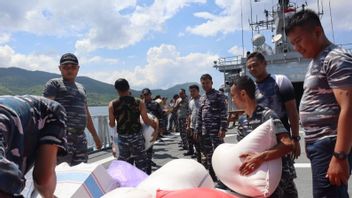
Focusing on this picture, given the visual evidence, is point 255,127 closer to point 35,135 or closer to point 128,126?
point 35,135

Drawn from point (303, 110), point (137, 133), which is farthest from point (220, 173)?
point (137, 133)

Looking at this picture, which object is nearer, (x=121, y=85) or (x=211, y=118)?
(x=121, y=85)

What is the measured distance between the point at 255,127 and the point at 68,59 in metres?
2.27

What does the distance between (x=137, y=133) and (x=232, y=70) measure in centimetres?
2227

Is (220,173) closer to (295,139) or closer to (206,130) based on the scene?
(295,139)

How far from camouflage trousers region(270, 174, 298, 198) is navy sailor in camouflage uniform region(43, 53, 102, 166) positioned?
2136mm

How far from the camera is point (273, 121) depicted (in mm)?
2967

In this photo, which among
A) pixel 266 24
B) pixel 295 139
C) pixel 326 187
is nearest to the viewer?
pixel 326 187

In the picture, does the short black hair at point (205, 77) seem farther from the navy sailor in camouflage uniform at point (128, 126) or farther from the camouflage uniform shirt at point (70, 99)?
the camouflage uniform shirt at point (70, 99)

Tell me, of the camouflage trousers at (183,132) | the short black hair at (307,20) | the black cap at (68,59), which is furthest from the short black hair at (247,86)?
the camouflage trousers at (183,132)

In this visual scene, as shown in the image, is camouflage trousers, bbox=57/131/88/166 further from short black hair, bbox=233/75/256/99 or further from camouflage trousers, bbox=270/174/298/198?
camouflage trousers, bbox=270/174/298/198

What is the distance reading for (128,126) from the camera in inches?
216

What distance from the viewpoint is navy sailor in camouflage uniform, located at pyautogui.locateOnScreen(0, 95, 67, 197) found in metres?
1.60

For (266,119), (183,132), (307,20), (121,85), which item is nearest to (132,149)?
(121,85)
